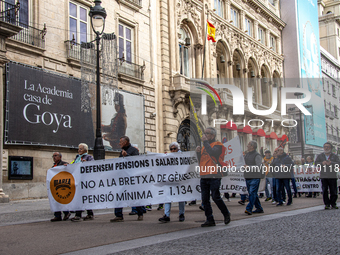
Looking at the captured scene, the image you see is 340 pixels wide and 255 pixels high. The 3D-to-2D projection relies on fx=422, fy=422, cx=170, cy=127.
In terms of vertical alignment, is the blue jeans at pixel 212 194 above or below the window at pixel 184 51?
below

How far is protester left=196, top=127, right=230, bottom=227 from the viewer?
7.65 meters

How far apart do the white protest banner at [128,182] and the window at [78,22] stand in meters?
11.1

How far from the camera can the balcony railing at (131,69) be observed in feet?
71.9

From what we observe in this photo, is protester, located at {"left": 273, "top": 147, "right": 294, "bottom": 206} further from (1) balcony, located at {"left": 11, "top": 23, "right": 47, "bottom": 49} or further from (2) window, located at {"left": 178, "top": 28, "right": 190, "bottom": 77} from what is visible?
(2) window, located at {"left": 178, "top": 28, "right": 190, "bottom": 77}

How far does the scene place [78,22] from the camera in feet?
65.1

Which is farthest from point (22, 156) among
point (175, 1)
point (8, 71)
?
point (175, 1)

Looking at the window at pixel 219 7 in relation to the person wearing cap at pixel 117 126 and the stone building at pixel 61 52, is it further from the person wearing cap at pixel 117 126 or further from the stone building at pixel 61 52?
the person wearing cap at pixel 117 126

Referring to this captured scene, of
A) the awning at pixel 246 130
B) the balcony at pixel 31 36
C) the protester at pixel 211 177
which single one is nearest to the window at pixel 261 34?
the awning at pixel 246 130

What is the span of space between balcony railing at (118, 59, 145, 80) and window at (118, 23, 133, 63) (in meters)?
0.29

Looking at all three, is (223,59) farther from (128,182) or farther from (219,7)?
(128,182)

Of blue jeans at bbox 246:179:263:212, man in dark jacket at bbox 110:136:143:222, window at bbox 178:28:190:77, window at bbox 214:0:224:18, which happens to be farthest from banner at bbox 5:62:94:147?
window at bbox 214:0:224:18

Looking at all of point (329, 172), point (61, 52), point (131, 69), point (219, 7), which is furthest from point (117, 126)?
point (219, 7)

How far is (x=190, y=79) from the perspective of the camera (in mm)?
26562

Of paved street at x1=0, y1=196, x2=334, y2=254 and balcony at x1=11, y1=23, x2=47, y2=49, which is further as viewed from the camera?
balcony at x1=11, y1=23, x2=47, y2=49
